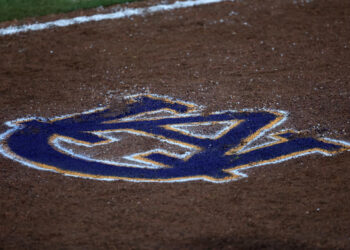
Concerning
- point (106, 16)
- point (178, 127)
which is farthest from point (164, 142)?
point (106, 16)

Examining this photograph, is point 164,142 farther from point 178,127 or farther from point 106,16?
point 106,16

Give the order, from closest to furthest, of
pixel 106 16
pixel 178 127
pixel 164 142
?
pixel 164 142, pixel 178 127, pixel 106 16

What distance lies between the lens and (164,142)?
5758mm

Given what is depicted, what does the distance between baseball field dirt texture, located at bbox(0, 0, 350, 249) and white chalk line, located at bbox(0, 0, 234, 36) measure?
0.12 feet

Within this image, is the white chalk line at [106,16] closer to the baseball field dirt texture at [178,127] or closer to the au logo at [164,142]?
the baseball field dirt texture at [178,127]

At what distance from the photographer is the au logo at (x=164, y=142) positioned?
17.4ft

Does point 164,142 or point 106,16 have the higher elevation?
point 106,16

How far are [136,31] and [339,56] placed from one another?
3.11 meters


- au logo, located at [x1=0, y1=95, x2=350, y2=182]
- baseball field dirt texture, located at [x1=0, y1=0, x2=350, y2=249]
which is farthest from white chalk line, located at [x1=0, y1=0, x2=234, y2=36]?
au logo, located at [x1=0, y1=95, x2=350, y2=182]

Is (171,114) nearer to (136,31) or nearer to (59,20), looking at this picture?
(136,31)

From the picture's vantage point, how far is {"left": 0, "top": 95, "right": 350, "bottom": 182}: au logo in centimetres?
530

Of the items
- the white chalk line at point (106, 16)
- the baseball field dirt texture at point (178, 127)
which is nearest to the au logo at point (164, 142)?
the baseball field dirt texture at point (178, 127)

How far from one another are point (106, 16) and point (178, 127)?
3.73 m

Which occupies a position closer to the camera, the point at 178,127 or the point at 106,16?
the point at 178,127
